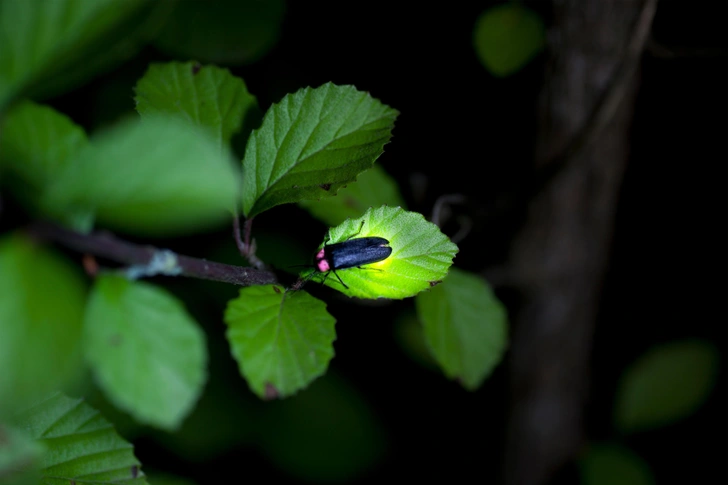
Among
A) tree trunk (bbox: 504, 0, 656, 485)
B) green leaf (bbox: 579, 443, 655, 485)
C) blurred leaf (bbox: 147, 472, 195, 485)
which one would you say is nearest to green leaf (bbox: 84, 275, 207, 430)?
blurred leaf (bbox: 147, 472, 195, 485)

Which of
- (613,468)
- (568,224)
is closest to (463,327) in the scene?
(568,224)

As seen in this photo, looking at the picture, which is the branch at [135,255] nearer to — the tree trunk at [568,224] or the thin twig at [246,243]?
the thin twig at [246,243]

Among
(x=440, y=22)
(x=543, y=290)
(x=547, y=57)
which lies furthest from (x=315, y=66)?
(x=543, y=290)

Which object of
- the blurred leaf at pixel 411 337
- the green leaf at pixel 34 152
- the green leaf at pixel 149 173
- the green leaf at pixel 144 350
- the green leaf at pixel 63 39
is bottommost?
the blurred leaf at pixel 411 337

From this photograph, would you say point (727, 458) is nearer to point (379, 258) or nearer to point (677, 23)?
point (677, 23)

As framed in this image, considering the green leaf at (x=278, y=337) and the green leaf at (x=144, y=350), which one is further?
the green leaf at (x=278, y=337)

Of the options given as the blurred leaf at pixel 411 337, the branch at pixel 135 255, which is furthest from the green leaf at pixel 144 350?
the blurred leaf at pixel 411 337
